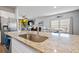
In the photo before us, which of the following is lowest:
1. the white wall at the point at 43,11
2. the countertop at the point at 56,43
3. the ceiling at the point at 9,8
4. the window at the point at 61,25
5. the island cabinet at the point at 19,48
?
the island cabinet at the point at 19,48

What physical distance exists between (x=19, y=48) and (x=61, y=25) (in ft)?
1.77

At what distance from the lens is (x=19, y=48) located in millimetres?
1110

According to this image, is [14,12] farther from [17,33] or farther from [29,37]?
[29,37]

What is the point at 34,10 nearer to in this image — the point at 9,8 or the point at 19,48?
the point at 9,8

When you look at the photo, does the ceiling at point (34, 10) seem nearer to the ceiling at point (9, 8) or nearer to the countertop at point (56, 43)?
the ceiling at point (9, 8)

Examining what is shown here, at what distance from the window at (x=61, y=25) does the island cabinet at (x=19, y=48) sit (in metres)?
0.36

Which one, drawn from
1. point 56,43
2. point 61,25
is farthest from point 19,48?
point 61,25

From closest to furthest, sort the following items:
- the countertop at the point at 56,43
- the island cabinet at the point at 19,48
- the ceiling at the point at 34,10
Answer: the countertop at the point at 56,43, the island cabinet at the point at 19,48, the ceiling at the point at 34,10

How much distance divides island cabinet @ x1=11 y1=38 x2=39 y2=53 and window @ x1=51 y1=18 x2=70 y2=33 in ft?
1.17

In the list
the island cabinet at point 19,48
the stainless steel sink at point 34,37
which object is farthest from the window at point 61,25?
the island cabinet at point 19,48

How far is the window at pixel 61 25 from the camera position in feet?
3.40

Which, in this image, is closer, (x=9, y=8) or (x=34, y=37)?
(x=9, y=8)
